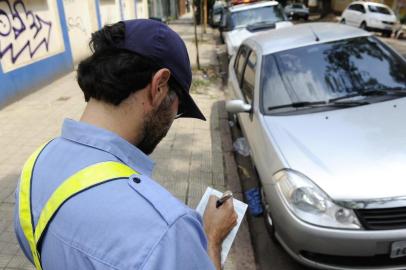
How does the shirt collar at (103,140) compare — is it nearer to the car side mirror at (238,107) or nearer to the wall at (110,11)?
the car side mirror at (238,107)

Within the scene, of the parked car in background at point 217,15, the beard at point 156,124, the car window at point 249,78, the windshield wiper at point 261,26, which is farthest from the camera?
the parked car in background at point 217,15

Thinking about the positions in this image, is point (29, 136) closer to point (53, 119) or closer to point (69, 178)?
point (53, 119)

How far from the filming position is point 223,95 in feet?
25.9

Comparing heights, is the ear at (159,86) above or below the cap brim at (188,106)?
above

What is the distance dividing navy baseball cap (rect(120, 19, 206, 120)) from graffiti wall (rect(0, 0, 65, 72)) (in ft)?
21.6

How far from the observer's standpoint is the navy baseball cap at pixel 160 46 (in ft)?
3.31

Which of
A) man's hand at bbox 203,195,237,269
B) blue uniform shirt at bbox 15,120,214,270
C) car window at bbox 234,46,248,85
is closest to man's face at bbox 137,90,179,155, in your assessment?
blue uniform shirt at bbox 15,120,214,270

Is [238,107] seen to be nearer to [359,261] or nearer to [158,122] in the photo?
[359,261]

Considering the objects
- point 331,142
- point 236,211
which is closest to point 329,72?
point 331,142

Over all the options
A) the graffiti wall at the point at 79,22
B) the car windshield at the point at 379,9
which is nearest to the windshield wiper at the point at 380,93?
the graffiti wall at the point at 79,22

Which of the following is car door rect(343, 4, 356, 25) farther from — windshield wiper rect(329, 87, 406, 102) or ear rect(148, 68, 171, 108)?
ear rect(148, 68, 171, 108)

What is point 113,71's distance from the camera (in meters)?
0.99

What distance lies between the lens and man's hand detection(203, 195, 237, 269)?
1337 mm

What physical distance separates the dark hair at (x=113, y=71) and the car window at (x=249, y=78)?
9.27 feet
